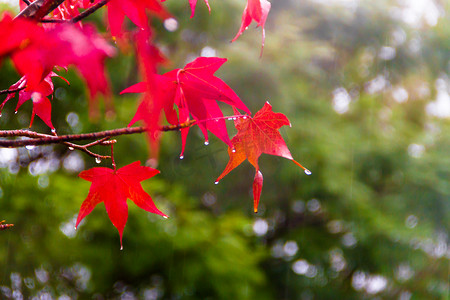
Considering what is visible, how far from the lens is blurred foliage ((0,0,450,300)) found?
2049mm

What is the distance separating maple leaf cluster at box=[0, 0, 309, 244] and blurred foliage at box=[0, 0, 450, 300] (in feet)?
4.96

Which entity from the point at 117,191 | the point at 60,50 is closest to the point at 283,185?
the point at 117,191

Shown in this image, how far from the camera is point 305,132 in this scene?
300cm

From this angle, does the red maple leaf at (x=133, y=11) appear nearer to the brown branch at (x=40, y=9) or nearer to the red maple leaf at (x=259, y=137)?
the brown branch at (x=40, y=9)

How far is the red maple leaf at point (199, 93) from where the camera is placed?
34 centimetres

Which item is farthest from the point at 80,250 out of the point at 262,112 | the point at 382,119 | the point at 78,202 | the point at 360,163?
the point at 382,119

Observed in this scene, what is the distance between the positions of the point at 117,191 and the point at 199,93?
6.2 inches

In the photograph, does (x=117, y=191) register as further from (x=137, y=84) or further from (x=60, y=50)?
(x=60, y=50)

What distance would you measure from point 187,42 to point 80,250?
1956mm

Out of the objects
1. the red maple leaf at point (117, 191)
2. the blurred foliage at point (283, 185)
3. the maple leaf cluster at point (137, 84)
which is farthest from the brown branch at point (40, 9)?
the blurred foliage at point (283, 185)

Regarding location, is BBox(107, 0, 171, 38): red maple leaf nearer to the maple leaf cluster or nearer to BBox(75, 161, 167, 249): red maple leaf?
the maple leaf cluster

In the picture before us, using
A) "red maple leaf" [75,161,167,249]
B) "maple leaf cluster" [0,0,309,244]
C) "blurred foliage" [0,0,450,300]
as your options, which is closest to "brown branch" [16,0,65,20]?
"maple leaf cluster" [0,0,309,244]

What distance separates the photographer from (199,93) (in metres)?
0.35

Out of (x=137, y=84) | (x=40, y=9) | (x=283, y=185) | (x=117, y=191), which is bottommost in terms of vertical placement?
(x=283, y=185)
